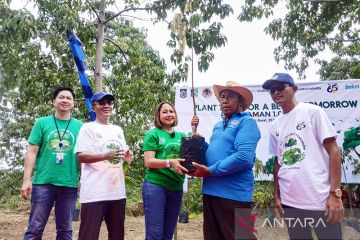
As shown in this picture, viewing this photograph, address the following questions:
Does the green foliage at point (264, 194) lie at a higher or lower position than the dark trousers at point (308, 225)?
lower

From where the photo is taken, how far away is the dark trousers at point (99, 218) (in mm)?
2936

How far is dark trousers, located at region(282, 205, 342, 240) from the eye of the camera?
2.21 metres

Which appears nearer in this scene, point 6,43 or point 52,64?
point 6,43

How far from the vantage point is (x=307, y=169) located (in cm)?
223

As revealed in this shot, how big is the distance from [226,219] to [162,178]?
2.03 feet

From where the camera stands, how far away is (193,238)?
4.96 metres

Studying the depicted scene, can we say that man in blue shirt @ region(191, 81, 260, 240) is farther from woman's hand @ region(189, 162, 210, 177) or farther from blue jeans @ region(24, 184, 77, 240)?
blue jeans @ region(24, 184, 77, 240)

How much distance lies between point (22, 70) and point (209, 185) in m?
3.77

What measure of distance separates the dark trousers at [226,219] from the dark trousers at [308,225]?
314 millimetres

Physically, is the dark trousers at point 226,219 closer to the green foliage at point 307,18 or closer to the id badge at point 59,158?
the id badge at point 59,158

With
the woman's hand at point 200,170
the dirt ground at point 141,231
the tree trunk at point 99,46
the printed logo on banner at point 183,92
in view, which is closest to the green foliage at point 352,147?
the dirt ground at point 141,231

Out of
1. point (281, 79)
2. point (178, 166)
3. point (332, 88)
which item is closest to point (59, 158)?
point (178, 166)

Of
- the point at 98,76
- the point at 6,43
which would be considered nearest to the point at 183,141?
the point at 98,76

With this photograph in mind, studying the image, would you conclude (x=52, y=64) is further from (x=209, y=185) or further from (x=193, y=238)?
(x=209, y=185)
